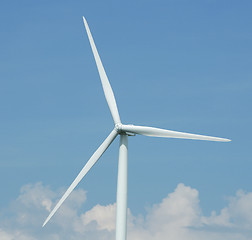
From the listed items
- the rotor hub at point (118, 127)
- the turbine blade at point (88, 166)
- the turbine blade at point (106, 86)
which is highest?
the turbine blade at point (106, 86)

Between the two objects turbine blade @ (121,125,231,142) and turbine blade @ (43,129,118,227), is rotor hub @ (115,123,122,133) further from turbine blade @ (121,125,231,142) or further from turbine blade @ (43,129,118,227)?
turbine blade @ (43,129,118,227)

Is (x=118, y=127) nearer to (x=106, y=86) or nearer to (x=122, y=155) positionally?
(x=122, y=155)

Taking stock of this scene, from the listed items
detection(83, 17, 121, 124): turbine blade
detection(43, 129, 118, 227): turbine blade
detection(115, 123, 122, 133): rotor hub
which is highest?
detection(83, 17, 121, 124): turbine blade

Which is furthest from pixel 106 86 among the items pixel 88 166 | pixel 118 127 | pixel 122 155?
pixel 88 166

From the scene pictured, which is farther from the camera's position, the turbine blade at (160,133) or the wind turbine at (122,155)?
the wind turbine at (122,155)

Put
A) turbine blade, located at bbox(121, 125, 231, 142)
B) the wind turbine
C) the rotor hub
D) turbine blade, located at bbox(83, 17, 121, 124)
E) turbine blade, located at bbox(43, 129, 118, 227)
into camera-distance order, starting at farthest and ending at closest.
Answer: turbine blade, located at bbox(83, 17, 121, 124), turbine blade, located at bbox(43, 129, 118, 227), the rotor hub, the wind turbine, turbine blade, located at bbox(121, 125, 231, 142)

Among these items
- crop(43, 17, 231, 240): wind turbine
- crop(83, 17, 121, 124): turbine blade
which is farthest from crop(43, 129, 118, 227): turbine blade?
crop(83, 17, 121, 124): turbine blade

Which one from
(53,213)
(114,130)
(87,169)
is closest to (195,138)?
(114,130)

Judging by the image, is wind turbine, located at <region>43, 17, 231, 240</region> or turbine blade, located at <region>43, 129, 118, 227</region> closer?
wind turbine, located at <region>43, 17, 231, 240</region>

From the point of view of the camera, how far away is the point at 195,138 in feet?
140

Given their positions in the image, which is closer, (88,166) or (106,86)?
(88,166)

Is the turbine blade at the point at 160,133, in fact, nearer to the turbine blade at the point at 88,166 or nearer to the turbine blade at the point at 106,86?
the turbine blade at the point at 106,86

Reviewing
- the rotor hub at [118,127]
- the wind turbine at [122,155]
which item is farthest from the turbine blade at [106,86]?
the rotor hub at [118,127]

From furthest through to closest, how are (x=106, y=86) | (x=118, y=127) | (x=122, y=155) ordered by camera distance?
(x=106, y=86) < (x=122, y=155) < (x=118, y=127)
